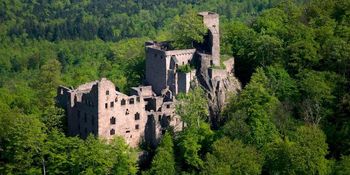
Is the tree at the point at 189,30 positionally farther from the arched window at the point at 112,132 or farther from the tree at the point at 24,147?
the tree at the point at 24,147

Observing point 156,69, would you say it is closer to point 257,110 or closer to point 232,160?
point 257,110

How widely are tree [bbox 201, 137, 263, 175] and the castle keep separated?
7.43 m

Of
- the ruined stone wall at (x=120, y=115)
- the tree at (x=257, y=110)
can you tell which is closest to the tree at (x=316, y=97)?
the tree at (x=257, y=110)

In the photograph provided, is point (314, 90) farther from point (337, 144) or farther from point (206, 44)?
point (206, 44)

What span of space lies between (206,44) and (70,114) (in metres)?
17.0

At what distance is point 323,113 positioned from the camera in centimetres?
7906

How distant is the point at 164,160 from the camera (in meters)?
74.7

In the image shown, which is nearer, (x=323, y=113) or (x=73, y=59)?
(x=323, y=113)

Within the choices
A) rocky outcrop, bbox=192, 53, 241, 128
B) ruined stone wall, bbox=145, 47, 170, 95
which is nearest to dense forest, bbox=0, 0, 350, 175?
rocky outcrop, bbox=192, 53, 241, 128

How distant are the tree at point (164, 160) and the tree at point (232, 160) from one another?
3.41m

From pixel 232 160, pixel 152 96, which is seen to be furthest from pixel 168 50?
pixel 232 160

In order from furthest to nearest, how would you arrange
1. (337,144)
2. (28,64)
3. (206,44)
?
(28,64), (206,44), (337,144)

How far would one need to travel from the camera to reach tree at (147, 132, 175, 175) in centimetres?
7406

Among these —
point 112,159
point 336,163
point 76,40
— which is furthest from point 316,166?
point 76,40
